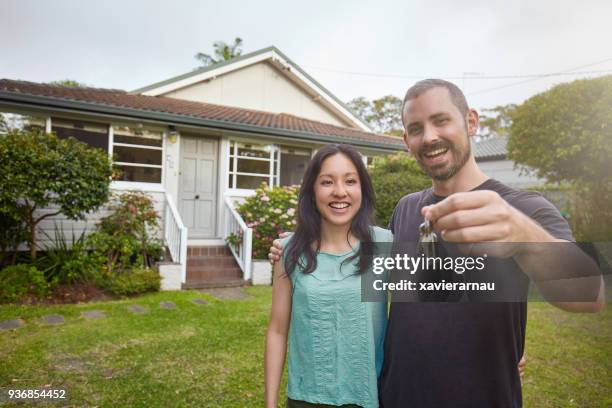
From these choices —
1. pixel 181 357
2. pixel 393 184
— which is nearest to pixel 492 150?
pixel 393 184

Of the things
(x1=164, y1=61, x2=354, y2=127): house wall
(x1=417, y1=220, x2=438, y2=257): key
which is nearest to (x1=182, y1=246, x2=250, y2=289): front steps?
(x1=164, y1=61, x2=354, y2=127): house wall

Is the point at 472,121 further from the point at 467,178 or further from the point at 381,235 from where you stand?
the point at 381,235

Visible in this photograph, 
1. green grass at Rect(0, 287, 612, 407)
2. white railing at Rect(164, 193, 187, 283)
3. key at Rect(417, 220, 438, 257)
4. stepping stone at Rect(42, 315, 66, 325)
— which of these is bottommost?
green grass at Rect(0, 287, 612, 407)

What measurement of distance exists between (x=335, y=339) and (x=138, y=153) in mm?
9267

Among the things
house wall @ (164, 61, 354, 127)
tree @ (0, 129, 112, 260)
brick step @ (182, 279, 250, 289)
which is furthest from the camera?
house wall @ (164, 61, 354, 127)

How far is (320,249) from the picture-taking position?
5.70 feet

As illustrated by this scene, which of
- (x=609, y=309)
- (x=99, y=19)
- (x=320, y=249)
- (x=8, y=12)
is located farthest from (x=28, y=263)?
(x=609, y=309)

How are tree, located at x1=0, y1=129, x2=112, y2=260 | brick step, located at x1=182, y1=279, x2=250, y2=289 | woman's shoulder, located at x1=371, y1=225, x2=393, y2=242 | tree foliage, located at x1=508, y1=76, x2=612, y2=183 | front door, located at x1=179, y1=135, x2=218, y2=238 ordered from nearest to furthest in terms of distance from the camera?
woman's shoulder, located at x1=371, y1=225, x2=393, y2=242, tree, located at x1=0, y1=129, x2=112, y2=260, brick step, located at x1=182, y1=279, x2=250, y2=289, front door, located at x1=179, y1=135, x2=218, y2=238, tree foliage, located at x1=508, y1=76, x2=612, y2=183

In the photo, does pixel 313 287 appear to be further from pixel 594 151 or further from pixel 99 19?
pixel 594 151

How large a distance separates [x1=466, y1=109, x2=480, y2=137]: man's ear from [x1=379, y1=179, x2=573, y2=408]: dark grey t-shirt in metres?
0.20

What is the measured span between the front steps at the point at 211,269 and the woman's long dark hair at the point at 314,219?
6480 millimetres

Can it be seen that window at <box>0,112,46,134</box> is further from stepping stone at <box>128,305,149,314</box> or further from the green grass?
stepping stone at <box>128,305,149,314</box>

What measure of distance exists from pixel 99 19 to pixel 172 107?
2.84 metres

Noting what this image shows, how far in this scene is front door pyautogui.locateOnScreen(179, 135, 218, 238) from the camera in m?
10.1
